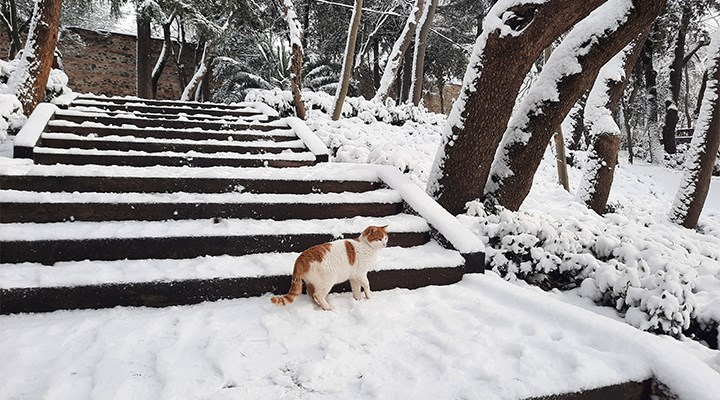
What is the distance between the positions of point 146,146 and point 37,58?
7.49 ft

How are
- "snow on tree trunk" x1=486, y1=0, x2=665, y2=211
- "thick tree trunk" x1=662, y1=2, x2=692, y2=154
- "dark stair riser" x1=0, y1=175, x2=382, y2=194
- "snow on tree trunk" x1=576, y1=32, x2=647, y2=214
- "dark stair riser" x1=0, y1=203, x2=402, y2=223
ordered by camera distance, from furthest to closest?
1. "thick tree trunk" x1=662, y1=2, x2=692, y2=154
2. "snow on tree trunk" x1=576, y1=32, x2=647, y2=214
3. "snow on tree trunk" x1=486, y1=0, x2=665, y2=211
4. "dark stair riser" x1=0, y1=175, x2=382, y2=194
5. "dark stair riser" x1=0, y1=203, x2=402, y2=223

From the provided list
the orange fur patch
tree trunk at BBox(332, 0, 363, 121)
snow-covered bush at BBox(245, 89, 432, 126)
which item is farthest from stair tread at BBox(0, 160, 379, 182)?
snow-covered bush at BBox(245, 89, 432, 126)

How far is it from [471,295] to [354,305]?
2.81ft

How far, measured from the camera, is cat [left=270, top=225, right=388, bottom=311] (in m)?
2.52

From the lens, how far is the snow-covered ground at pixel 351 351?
73.1 inches

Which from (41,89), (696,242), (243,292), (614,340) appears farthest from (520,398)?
(41,89)

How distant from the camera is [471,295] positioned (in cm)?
292

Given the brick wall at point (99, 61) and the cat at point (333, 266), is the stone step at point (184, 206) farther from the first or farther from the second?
the brick wall at point (99, 61)

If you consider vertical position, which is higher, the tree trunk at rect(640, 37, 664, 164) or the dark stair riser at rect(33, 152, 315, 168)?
the tree trunk at rect(640, 37, 664, 164)

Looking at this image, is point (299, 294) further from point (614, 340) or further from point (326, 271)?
point (614, 340)

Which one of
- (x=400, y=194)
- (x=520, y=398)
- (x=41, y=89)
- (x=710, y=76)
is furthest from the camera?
(x=710, y=76)

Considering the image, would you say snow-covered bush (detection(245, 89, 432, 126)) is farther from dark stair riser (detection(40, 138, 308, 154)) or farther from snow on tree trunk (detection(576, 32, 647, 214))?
snow on tree trunk (detection(576, 32, 647, 214))

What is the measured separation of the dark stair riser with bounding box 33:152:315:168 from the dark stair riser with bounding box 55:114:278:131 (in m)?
1.44

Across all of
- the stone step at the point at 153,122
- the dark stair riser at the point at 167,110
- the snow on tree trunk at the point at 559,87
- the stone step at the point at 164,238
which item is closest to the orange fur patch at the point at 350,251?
the stone step at the point at 164,238
